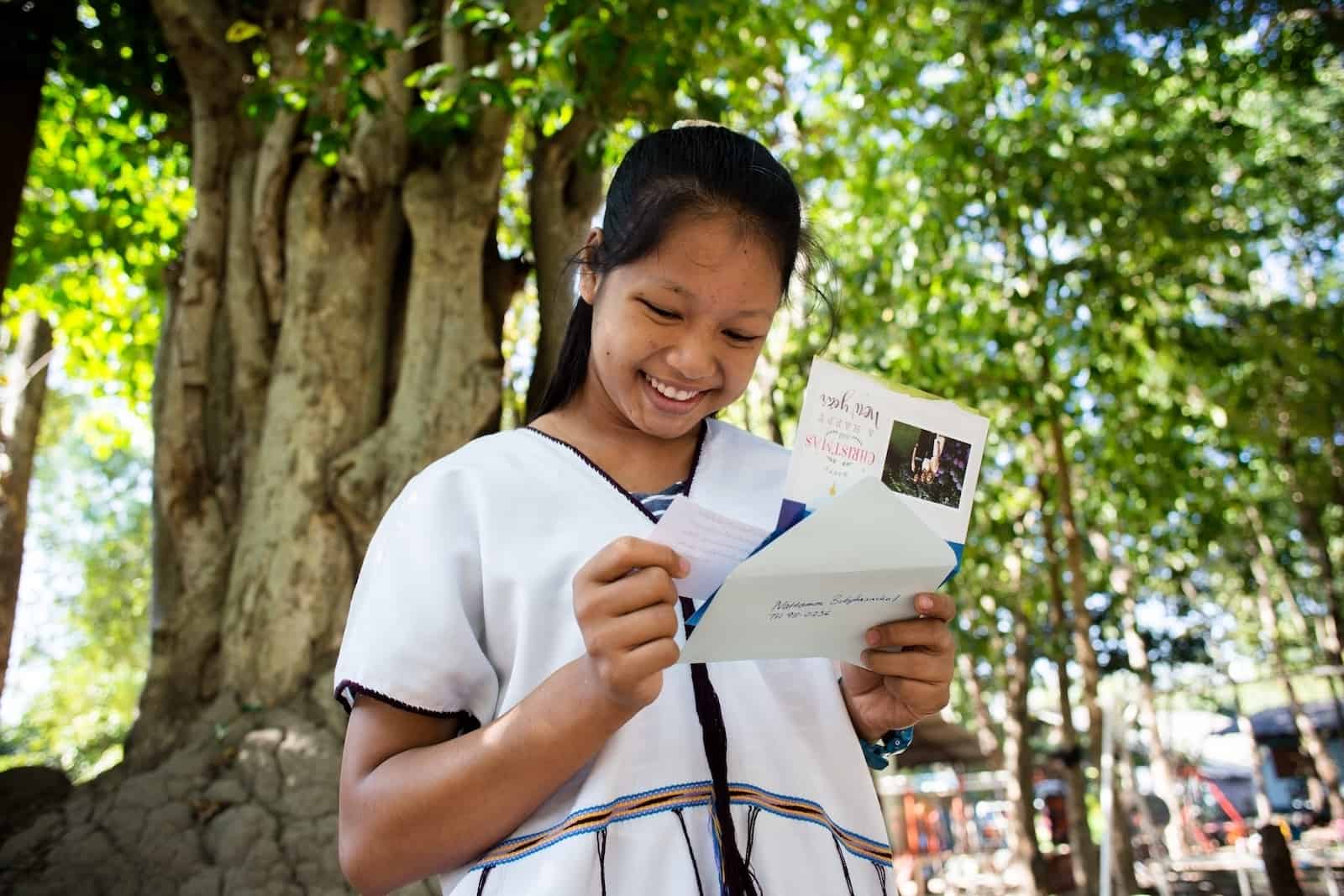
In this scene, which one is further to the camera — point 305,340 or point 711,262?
point 305,340

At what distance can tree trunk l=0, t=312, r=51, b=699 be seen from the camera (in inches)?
295

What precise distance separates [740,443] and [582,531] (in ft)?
Result: 1.23

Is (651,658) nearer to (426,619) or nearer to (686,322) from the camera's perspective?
(426,619)

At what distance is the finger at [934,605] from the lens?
3.92 feet

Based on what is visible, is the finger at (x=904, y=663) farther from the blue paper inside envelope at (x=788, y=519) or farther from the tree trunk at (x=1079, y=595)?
the tree trunk at (x=1079, y=595)

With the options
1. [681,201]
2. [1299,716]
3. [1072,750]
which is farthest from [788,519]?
[1299,716]

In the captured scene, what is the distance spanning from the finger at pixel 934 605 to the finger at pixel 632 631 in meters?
0.33

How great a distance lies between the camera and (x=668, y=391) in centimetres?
139

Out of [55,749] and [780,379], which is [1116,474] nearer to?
[780,379]

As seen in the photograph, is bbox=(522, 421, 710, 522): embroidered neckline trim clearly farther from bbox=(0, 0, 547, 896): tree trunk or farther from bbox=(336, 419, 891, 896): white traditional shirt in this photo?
bbox=(0, 0, 547, 896): tree trunk

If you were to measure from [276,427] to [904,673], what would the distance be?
2.66 m

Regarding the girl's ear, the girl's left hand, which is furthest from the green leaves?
the girl's left hand

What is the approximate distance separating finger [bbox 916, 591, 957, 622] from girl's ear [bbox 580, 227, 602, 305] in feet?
2.16

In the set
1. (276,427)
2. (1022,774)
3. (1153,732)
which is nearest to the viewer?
(276,427)
